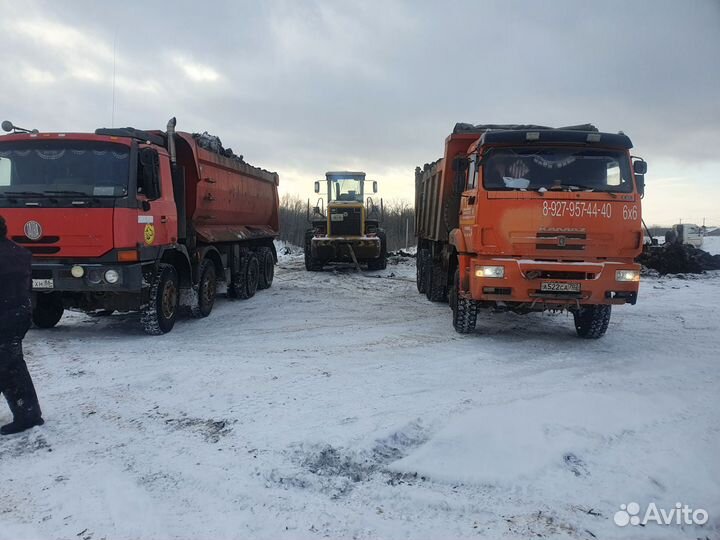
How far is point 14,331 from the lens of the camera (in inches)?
156

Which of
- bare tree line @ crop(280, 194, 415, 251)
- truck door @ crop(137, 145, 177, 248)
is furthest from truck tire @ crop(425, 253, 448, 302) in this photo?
bare tree line @ crop(280, 194, 415, 251)

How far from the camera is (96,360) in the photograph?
597 centimetres

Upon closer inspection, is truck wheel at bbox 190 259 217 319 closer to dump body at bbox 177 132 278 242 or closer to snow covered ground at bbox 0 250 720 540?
dump body at bbox 177 132 278 242

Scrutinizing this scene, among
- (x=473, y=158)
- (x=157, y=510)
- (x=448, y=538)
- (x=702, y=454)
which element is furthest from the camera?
(x=473, y=158)

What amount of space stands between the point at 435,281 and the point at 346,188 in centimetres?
919

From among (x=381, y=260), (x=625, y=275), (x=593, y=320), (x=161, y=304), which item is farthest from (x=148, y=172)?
(x=381, y=260)

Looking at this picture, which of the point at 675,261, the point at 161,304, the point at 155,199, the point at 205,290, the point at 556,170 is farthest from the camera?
the point at 675,261

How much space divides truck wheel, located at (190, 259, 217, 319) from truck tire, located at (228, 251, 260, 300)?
1.66 metres

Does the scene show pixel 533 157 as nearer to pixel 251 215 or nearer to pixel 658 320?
pixel 658 320

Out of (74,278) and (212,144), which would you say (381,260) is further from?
(74,278)

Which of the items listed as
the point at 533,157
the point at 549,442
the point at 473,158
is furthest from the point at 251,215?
the point at 549,442

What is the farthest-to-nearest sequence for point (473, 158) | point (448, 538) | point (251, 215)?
point (251, 215) → point (473, 158) → point (448, 538)

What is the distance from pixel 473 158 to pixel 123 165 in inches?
188

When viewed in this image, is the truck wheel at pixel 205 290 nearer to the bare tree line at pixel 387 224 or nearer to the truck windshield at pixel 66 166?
the truck windshield at pixel 66 166
